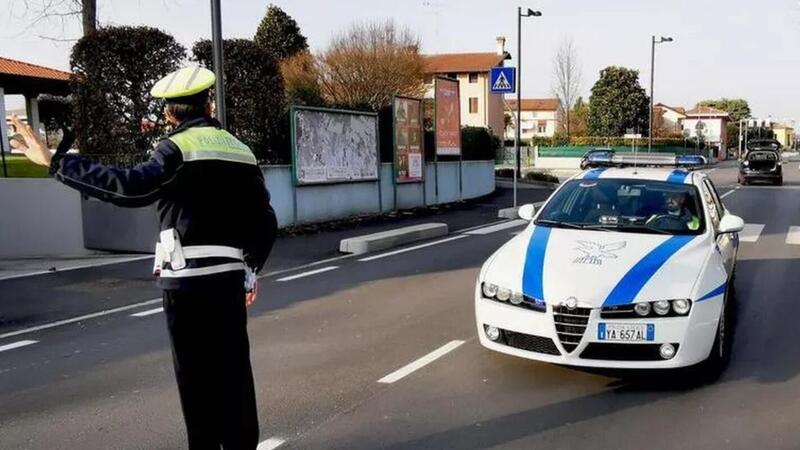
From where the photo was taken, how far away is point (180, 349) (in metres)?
3.30

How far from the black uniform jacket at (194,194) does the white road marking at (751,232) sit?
1186 centimetres

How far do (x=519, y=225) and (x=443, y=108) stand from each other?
19.4ft

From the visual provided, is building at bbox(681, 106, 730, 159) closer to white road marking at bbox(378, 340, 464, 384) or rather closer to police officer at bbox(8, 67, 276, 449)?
white road marking at bbox(378, 340, 464, 384)

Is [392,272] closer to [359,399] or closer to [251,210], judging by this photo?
[359,399]

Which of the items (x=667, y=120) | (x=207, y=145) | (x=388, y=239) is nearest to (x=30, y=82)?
(x=388, y=239)

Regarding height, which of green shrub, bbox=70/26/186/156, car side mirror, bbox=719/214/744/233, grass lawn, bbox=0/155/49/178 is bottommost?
car side mirror, bbox=719/214/744/233

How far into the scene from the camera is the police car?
4.98m

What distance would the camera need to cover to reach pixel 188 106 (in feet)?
10.7

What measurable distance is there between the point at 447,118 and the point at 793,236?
10369 millimetres

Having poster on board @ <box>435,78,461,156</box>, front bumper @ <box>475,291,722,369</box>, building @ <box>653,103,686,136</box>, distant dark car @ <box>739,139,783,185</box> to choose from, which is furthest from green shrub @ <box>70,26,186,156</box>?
building @ <box>653,103,686,136</box>

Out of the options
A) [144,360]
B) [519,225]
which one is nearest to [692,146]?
Answer: [519,225]

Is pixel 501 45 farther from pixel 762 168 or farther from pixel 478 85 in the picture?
pixel 762 168

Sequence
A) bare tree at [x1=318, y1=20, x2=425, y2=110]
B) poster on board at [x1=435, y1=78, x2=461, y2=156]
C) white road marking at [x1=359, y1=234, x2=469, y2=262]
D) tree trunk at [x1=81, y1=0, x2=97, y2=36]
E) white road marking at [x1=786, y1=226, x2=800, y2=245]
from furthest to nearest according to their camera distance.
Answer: bare tree at [x1=318, y1=20, x2=425, y2=110], poster on board at [x1=435, y1=78, x2=461, y2=156], tree trunk at [x1=81, y1=0, x2=97, y2=36], white road marking at [x1=786, y1=226, x2=800, y2=245], white road marking at [x1=359, y1=234, x2=469, y2=262]

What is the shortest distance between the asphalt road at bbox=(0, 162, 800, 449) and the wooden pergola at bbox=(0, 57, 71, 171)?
56.6 feet
